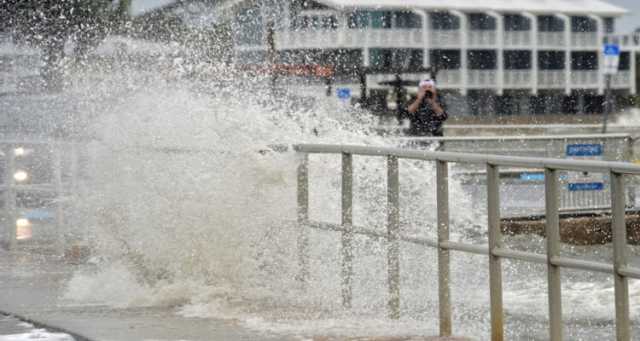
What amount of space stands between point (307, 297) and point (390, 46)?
5070 centimetres

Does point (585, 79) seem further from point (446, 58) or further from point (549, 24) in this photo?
point (446, 58)

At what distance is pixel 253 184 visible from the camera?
9.69 m

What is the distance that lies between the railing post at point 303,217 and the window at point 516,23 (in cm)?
5238

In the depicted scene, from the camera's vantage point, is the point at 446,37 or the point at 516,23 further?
the point at 516,23

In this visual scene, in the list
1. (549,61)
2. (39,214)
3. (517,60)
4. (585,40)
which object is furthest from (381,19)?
(39,214)

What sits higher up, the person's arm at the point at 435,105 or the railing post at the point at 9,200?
the person's arm at the point at 435,105

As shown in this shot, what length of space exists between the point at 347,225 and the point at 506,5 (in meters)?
52.8

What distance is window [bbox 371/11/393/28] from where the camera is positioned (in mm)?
58844

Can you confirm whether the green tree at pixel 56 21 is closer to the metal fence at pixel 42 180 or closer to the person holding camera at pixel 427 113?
the person holding camera at pixel 427 113

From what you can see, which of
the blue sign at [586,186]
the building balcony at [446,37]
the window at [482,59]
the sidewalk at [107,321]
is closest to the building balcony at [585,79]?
the window at [482,59]

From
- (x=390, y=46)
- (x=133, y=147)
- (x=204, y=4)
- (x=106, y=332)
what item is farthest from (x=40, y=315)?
(x=390, y=46)

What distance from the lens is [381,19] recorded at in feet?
196

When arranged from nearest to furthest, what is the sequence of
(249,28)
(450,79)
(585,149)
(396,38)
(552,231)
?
1. (552,231)
2. (585,149)
3. (249,28)
4. (396,38)
5. (450,79)

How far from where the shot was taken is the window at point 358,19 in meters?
58.4
